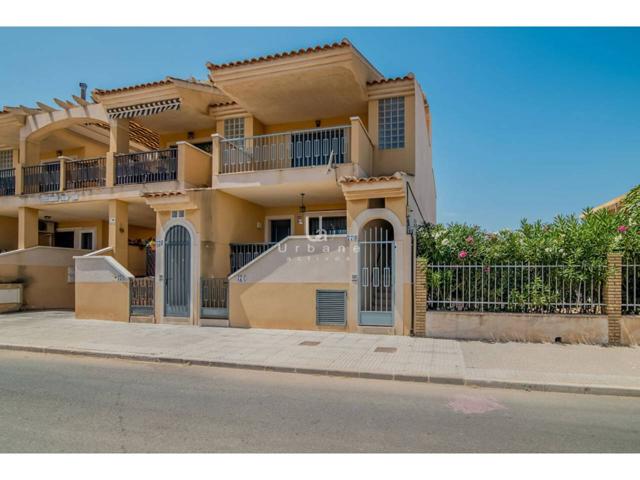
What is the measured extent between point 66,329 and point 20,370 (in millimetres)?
4373

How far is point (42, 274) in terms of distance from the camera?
16.3m

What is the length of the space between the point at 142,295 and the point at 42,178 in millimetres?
8234

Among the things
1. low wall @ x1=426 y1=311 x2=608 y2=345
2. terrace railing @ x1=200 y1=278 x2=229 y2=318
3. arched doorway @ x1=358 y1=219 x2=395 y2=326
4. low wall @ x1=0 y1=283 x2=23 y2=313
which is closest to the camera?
low wall @ x1=426 y1=311 x2=608 y2=345

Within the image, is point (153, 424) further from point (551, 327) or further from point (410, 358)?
point (551, 327)

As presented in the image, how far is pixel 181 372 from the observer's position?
7.41 m

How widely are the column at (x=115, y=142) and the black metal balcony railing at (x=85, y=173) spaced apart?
0.49m

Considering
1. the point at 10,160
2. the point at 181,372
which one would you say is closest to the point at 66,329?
the point at 181,372

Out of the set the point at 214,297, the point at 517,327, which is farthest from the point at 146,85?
the point at 517,327

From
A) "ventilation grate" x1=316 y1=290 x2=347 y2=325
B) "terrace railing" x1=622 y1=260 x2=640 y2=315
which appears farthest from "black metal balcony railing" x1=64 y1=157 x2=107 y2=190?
"terrace railing" x1=622 y1=260 x2=640 y2=315

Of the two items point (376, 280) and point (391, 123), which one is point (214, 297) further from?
point (391, 123)

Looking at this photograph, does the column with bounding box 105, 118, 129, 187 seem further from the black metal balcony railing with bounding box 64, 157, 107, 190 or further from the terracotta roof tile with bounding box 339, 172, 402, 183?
the terracotta roof tile with bounding box 339, 172, 402, 183

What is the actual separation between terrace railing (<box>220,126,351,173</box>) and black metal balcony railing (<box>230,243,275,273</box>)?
2.54 metres

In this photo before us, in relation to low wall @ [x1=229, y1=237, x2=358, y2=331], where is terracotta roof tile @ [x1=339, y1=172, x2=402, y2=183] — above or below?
above

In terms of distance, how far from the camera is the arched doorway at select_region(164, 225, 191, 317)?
12.4 metres
